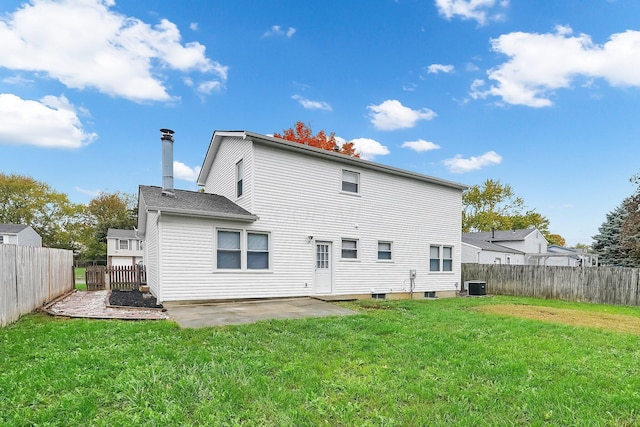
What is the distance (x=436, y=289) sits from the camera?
607 inches

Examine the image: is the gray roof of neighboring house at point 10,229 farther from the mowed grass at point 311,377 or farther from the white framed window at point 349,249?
the white framed window at point 349,249

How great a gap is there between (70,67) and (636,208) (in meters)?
31.0

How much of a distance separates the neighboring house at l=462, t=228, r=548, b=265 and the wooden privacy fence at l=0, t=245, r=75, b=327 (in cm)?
2555

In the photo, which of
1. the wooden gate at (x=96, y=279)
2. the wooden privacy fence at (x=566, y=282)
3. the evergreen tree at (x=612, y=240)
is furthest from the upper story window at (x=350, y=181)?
the evergreen tree at (x=612, y=240)

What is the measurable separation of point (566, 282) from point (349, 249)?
10.1 meters

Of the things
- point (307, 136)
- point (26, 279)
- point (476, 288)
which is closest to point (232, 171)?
point (26, 279)

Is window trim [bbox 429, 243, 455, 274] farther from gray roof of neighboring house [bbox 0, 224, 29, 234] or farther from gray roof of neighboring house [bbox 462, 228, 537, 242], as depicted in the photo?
gray roof of neighboring house [bbox 0, 224, 29, 234]

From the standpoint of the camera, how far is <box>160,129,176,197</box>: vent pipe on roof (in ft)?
37.1

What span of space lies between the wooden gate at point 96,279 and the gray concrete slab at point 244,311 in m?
7.17

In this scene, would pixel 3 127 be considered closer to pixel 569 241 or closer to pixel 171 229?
pixel 171 229

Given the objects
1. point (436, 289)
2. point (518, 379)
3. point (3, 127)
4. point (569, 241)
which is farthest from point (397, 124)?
point (569, 241)

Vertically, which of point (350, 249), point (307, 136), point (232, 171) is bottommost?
point (350, 249)

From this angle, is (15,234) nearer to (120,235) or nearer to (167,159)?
(120,235)

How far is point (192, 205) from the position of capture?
1042 centimetres
